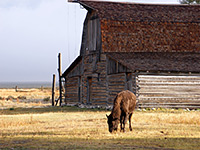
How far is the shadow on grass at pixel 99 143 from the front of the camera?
44.9ft

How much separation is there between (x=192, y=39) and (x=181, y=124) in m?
18.1

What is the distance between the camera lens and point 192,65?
34.5 m

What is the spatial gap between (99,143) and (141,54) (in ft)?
74.0

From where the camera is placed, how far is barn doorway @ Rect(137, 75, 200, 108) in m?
33.5

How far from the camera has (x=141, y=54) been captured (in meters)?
36.4

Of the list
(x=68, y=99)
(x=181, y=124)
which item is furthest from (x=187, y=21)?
(x=181, y=124)

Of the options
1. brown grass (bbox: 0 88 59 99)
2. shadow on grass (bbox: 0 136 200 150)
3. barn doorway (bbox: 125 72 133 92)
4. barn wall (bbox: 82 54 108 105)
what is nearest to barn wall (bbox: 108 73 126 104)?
barn doorway (bbox: 125 72 133 92)

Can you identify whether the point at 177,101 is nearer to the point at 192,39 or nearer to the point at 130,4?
the point at 192,39

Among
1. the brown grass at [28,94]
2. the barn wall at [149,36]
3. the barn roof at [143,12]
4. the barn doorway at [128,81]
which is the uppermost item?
the barn roof at [143,12]

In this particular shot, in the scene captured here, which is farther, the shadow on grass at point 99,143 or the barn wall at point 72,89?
the barn wall at point 72,89

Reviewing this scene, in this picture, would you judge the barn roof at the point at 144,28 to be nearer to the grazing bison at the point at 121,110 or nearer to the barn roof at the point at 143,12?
the barn roof at the point at 143,12

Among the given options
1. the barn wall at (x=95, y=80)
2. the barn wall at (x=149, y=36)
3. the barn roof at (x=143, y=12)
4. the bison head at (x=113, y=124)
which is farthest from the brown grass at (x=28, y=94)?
the bison head at (x=113, y=124)

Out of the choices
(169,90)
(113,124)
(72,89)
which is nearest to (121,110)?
(113,124)

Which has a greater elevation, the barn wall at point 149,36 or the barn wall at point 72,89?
the barn wall at point 149,36
